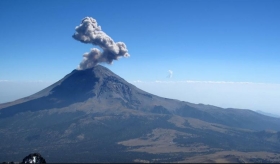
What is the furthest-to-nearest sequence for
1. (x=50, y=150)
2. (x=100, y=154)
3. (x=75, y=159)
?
1. (x=50, y=150)
2. (x=100, y=154)
3. (x=75, y=159)

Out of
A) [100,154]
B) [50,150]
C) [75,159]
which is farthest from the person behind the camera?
[50,150]

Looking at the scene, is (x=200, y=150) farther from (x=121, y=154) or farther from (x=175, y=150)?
(x=121, y=154)

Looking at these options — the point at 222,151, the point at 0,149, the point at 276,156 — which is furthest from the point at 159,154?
the point at 0,149

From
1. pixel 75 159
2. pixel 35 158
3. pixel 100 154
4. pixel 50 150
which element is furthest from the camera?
pixel 50 150

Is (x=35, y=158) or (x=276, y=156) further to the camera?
(x=276, y=156)

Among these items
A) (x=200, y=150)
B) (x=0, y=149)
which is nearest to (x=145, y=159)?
(x=200, y=150)

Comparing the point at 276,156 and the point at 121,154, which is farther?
the point at 276,156

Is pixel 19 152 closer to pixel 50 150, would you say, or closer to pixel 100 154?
pixel 50 150

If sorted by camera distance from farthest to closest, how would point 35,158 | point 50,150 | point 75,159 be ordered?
point 50,150
point 75,159
point 35,158

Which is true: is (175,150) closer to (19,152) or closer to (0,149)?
(19,152)
